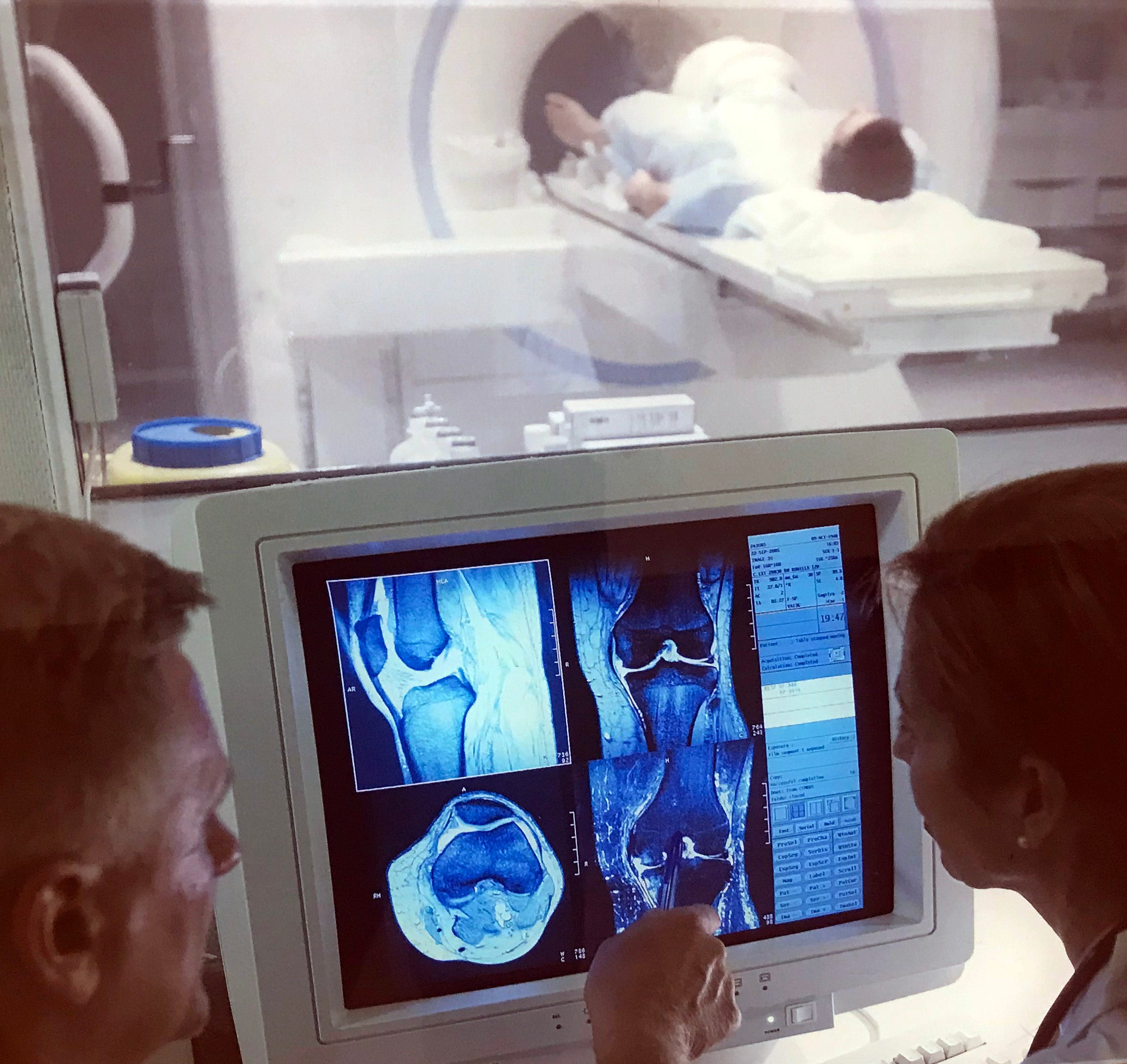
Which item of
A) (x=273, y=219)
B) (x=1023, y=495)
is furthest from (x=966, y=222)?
(x=273, y=219)

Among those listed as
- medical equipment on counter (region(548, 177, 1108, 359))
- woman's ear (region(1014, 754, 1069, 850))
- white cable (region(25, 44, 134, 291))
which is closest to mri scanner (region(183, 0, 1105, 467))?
medical equipment on counter (region(548, 177, 1108, 359))

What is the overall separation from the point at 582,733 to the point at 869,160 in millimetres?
999

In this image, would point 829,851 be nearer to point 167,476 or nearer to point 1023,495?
point 1023,495

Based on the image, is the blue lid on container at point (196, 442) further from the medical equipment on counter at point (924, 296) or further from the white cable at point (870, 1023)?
the white cable at point (870, 1023)

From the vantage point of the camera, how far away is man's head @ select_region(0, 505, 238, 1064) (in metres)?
0.54

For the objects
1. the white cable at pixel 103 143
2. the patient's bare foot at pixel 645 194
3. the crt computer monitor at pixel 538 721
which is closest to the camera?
the crt computer monitor at pixel 538 721

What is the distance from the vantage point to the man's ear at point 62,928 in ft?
1.78

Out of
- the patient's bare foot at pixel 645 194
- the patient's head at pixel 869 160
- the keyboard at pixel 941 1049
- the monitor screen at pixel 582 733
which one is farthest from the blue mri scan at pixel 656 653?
the patient's head at pixel 869 160

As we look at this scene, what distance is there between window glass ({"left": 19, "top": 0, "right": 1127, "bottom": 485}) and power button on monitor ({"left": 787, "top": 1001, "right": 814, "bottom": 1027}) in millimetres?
754

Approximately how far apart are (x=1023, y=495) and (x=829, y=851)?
317mm

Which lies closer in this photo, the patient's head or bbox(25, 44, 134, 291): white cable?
bbox(25, 44, 134, 291): white cable

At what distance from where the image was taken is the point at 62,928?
553 millimetres

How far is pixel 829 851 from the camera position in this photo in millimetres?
772

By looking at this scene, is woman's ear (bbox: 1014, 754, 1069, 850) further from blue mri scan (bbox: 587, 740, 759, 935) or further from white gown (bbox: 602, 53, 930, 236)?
white gown (bbox: 602, 53, 930, 236)
